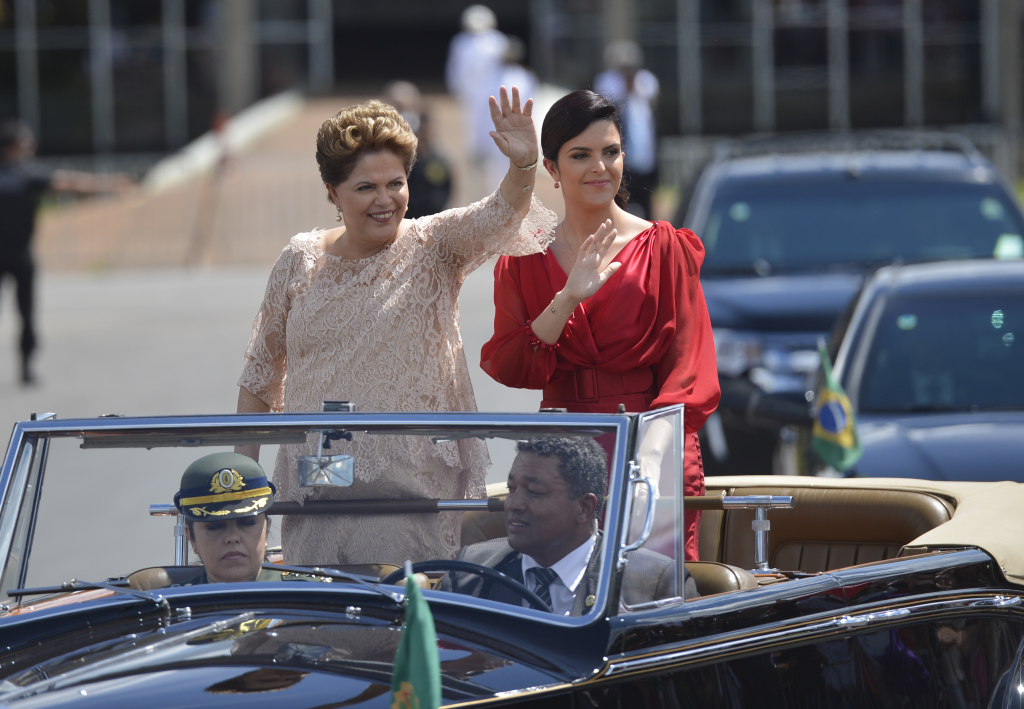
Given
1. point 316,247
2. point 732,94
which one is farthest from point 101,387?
point 732,94

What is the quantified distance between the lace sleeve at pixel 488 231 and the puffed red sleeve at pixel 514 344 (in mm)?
84

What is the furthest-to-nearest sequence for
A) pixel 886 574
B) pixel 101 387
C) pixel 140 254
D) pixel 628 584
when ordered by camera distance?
1. pixel 140 254
2. pixel 101 387
3. pixel 886 574
4. pixel 628 584

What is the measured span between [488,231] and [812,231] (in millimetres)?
5389

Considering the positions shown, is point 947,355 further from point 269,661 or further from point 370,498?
point 269,661

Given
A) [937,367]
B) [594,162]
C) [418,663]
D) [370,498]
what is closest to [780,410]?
[937,367]

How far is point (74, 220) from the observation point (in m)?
20.7

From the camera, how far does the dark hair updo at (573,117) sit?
11.7 feet

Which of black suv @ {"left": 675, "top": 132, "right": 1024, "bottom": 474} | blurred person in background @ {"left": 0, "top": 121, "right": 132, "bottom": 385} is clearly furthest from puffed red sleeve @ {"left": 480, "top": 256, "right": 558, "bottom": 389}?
blurred person in background @ {"left": 0, "top": 121, "right": 132, "bottom": 385}

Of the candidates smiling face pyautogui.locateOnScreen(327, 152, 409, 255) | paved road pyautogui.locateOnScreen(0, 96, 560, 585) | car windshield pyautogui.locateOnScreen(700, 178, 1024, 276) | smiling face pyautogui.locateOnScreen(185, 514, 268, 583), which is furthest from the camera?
car windshield pyautogui.locateOnScreen(700, 178, 1024, 276)

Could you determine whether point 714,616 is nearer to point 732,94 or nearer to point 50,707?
point 50,707

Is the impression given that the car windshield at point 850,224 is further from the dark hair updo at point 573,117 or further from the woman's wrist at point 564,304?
the woman's wrist at point 564,304

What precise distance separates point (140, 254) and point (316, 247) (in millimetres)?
→ 16669

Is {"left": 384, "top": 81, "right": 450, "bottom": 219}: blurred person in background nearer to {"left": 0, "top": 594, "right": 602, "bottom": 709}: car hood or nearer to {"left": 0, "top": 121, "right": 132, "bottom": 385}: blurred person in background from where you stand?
{"left": 0, "top": 121, "right": 132, "bottom": 385}: blurred person in background

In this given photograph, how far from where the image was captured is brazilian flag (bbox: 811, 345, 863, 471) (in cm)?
518
